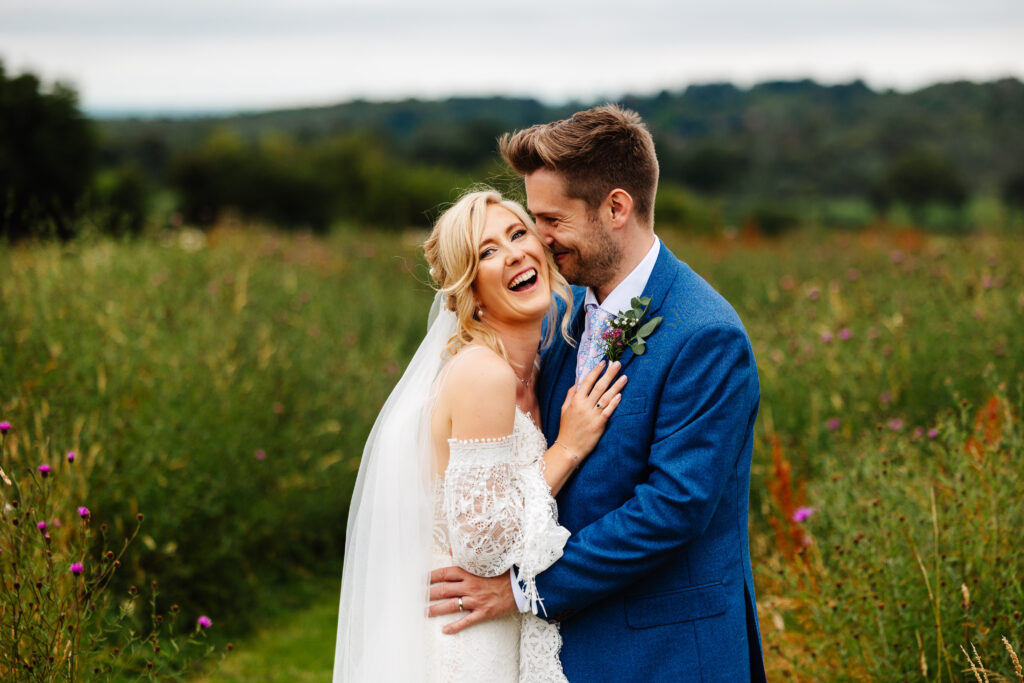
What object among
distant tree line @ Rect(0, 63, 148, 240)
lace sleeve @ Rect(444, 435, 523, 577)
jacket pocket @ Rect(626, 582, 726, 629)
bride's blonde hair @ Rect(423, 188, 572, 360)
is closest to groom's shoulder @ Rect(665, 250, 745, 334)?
bride's blonde hair @ Rect(423, 188, 572, 360)

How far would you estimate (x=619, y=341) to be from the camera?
8.86 feet

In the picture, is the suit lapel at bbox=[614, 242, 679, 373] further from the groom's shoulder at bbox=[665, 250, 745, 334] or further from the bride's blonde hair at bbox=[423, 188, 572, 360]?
the bride's blonde hair at bbox=[423, 188, 572, 360]

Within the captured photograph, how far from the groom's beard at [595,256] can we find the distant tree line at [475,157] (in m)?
0.53

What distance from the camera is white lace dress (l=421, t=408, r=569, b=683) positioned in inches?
102

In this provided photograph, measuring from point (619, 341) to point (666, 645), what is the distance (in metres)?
0.91

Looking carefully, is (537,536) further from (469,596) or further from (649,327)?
(649,327)

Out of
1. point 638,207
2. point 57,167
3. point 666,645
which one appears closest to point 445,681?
point 666,645

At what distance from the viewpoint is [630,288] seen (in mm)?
2799

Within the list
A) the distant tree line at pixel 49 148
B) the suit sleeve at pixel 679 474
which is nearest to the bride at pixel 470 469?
the suit sleeve at pixel 679 474

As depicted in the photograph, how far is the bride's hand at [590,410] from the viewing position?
2.64m

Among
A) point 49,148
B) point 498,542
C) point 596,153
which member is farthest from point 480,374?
point 49,148

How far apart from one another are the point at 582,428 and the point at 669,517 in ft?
1.24

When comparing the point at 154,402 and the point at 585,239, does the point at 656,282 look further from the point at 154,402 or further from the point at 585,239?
the point at 154,402

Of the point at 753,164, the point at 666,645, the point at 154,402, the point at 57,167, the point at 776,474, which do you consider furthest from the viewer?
the point at 753,164
